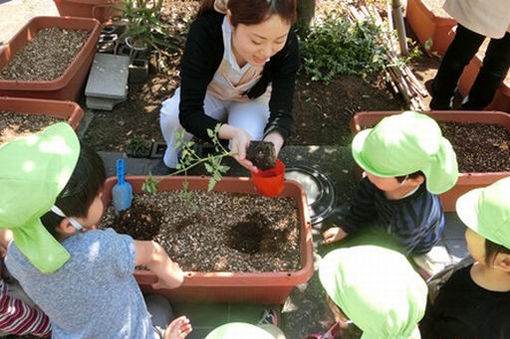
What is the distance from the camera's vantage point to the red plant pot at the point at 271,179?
2.26m

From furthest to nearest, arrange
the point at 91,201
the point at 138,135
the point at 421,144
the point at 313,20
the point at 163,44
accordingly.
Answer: the point at 313,20, the point at 163,44, the point at 138,135, the point at 421,144, the point at 91,201

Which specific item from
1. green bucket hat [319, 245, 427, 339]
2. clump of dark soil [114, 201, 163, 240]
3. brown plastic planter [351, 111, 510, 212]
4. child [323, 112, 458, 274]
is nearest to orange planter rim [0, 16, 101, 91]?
clump of dark soil [114, 201, 163, 240]

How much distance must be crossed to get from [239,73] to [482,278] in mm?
1498

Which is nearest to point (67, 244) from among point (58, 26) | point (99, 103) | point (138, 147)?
point (138, 147)

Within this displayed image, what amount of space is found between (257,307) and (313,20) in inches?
104

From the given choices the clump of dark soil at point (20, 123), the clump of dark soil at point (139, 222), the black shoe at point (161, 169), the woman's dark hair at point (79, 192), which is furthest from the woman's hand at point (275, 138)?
the clump of dark soil at point (20, 123)

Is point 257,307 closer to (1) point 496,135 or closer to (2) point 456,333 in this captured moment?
(2) point 456,333

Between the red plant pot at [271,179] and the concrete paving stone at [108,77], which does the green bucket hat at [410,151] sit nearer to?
the red plant pot at [271,179]

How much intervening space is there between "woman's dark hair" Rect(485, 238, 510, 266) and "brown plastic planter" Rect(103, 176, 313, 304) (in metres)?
0.76

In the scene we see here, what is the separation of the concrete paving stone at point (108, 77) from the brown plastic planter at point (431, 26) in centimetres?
254

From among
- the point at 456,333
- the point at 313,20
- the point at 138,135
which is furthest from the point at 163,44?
the point at 456,333

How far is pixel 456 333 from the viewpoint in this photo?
163 cm

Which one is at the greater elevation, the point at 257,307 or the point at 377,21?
the point at 377,21

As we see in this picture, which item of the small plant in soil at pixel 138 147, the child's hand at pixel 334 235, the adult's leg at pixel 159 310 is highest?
the child's hand at pixel 334 235
